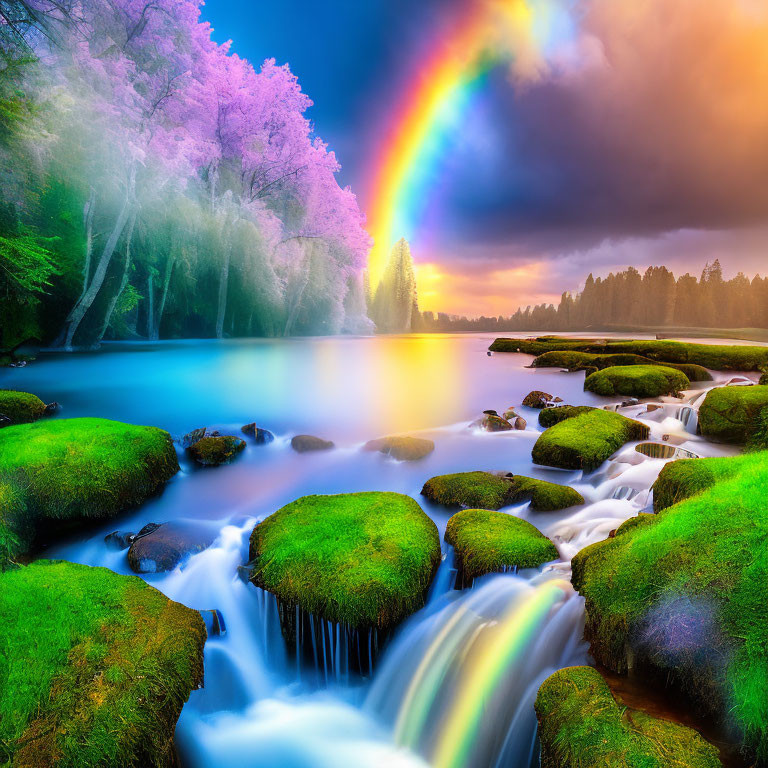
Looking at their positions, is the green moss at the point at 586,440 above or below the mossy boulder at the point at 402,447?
above

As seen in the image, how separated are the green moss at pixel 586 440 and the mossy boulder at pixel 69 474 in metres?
5.42

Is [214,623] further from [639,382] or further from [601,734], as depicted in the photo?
[639,382]

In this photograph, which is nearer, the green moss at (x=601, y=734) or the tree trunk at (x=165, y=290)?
the green moss at (x=601, y=734)

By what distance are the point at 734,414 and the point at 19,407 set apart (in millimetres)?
11797

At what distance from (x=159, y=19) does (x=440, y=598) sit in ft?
80.6

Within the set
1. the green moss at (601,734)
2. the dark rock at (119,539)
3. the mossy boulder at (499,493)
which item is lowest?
the dark rock at (119,539)

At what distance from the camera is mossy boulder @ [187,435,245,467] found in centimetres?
629

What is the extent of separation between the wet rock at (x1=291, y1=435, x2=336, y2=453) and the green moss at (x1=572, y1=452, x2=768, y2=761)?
208 inches

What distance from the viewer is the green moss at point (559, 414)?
306 inches

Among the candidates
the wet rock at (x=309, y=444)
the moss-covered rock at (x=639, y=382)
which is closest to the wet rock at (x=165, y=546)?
the wet rock at (x=309, y=444)

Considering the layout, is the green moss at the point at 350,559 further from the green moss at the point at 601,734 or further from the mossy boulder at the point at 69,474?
the mossy boulder at the point at 69,474

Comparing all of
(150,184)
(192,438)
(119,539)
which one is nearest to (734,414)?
(119,539)

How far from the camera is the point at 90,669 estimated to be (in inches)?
72.6

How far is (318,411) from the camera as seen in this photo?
34.8 ft
